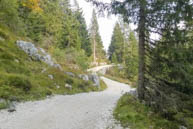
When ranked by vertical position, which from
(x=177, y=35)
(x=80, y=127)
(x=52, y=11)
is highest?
(x=52, y=11)

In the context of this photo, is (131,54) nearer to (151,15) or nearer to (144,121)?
(151,15)

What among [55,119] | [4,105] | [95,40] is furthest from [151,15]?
[95,40]

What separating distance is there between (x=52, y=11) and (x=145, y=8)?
26.3m

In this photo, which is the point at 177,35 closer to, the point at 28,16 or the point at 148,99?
the point at 148,99

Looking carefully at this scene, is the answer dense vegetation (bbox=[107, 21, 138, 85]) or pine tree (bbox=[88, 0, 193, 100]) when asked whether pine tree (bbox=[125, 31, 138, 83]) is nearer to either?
dense vegetation (bbox=[107, 21, 138, 85])

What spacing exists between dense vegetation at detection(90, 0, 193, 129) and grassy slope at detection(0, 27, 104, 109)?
6511 millimetres

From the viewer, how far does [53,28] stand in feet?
88.5

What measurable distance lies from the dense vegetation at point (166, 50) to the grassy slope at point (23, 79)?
21.4ft

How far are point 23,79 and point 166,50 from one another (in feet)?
28.0

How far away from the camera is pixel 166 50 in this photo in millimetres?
6336

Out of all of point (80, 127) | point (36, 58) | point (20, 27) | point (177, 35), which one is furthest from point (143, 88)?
point (20, 27)

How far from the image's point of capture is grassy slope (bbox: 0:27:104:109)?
850 cm

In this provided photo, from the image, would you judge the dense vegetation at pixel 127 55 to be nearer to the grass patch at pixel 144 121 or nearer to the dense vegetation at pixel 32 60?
the dense vegetation at pixel 32 60

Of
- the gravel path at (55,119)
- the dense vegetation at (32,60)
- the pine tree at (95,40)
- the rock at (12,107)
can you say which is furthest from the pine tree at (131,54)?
the rock at (12,107)
